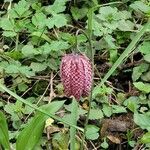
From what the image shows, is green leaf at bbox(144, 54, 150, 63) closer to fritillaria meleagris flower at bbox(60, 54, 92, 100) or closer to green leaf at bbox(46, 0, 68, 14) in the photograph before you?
green leaf at bbox(46, 0, 68, 14)

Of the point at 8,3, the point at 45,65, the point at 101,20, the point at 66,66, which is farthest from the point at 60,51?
the point at 66,66

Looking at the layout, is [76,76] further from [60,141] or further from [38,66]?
[38,66]

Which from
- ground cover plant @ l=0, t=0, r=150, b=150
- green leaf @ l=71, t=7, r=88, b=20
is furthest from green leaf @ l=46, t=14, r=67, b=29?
green leaf @ l=71, t=7, r=88, b=20

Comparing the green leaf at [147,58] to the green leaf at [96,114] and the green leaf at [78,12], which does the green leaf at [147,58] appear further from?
the green leaf at [78,12]

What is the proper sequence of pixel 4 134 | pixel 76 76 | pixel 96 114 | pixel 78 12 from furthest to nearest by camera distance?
1. pixel 78 12
2. pixel 96 114
3. pixel 4 134
4. pixel 76 76

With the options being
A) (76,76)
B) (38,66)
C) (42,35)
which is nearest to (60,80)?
(38,66)
